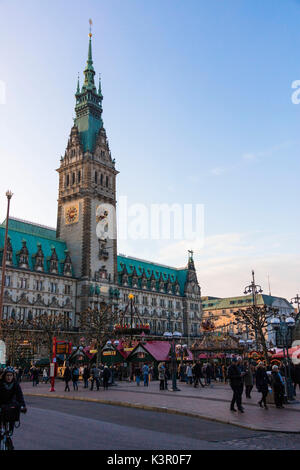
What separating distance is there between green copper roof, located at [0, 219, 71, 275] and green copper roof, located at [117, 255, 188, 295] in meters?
21.7

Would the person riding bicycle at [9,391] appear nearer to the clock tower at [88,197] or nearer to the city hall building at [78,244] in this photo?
the city hall building at [78,244]

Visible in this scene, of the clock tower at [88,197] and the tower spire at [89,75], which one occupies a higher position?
the tower spire at [89,75]

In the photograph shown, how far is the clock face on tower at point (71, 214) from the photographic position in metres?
87.8

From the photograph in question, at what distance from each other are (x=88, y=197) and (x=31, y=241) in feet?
45.7

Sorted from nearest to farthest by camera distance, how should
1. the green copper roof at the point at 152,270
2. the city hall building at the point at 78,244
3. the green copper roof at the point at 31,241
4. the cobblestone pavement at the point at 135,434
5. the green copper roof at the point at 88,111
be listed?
the cobblestone pavement at the point at 135,434, the city hall building at the point at 78,244, the green copper roof at the point at 31,241, the green copper roof at the point at 88,111, the green copper roof at the point at 152,270

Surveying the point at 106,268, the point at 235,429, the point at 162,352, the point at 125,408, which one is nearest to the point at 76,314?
the point at 106,268

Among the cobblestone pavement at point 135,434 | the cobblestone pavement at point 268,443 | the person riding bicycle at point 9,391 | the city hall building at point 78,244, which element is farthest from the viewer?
the city hall building at point 78,244

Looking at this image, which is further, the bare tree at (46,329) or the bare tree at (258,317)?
the bare tree at (46,329)

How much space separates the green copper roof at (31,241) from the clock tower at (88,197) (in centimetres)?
259

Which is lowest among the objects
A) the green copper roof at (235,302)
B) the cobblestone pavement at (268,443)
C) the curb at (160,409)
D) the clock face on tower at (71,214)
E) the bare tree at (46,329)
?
the curb at (160,409)

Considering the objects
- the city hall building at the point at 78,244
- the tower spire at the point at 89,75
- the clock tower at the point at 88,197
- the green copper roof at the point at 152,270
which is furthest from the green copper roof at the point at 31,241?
the tower spire at the point at 89,75

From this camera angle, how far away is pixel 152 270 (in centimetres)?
11819

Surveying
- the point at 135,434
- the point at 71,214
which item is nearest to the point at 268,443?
→ the point at 135,434

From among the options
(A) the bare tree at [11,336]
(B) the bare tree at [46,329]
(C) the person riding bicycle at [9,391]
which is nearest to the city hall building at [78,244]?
(B) the bare tree at [46,329]
